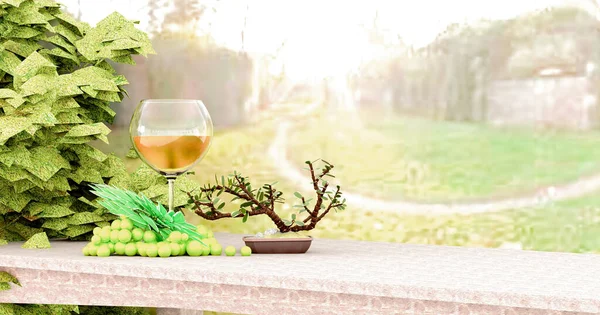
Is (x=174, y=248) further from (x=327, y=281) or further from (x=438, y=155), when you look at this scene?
(x=438, y=155)

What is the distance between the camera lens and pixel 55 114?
164 cm

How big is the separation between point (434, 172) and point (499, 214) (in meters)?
0.17

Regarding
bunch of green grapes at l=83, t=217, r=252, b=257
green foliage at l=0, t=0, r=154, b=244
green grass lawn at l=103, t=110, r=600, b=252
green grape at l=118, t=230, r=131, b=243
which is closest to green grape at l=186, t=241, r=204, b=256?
bunch of green grapes at l=83, t=217, r=252, b=257

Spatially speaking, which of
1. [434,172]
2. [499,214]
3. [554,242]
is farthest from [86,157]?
[554,242]

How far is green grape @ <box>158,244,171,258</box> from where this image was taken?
1403mm

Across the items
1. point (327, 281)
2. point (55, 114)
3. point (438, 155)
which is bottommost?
point (327, 281)

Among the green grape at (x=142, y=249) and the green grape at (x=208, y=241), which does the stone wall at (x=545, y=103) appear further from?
the green grape at (x=142, y=249)

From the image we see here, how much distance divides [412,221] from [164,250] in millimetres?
618

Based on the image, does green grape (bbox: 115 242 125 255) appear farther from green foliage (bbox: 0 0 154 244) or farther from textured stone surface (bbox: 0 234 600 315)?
green foliage (bbox: 0 0 154 244)

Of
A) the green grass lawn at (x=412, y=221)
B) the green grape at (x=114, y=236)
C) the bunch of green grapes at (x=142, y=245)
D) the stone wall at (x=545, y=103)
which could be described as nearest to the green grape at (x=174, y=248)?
the bunch of green grapes at (x=142, y=245)

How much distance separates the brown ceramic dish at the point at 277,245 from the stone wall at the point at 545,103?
1.76ft

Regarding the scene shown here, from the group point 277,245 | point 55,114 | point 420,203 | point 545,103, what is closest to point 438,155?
point 420,203

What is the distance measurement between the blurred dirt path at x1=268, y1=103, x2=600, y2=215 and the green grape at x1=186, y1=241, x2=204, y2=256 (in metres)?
0.50

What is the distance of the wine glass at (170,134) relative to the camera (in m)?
1.53
